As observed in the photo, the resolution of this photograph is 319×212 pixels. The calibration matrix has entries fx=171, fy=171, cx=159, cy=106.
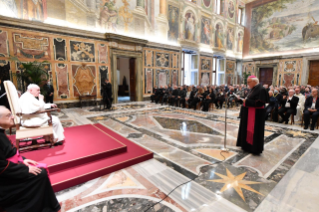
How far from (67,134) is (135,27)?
8.93 m

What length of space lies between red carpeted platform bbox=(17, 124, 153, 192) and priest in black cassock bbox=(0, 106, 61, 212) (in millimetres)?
713

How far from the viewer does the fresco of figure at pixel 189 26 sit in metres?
13.8

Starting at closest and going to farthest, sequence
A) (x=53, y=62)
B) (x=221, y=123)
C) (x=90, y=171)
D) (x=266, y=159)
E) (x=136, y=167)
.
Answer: (x=90, y=171) < (x=136, y=167) < (x=266, y=159) < (x=221, y=123) < (x=53, y=62)

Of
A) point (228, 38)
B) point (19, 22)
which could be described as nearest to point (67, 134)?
point (19, 22)

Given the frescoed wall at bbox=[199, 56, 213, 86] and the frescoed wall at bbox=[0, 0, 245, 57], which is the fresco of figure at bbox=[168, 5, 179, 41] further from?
the frescoed wall at bbox=[199, 56, 213, 86]

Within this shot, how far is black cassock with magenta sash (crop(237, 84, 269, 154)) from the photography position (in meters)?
3.47

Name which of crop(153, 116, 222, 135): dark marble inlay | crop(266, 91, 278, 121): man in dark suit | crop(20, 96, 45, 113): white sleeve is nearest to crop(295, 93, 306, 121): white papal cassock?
crop(266, 91, 278, 121): man in dark suit

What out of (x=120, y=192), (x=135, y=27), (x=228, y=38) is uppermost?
(x=228, y=38)

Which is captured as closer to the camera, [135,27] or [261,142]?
[261,142]

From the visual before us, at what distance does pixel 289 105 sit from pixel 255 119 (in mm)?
3702

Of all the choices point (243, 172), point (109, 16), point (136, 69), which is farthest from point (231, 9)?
point (243, 172)

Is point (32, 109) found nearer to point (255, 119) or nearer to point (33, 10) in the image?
point (255, 119)

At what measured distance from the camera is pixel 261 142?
11.7ft

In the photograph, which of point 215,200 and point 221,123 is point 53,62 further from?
point 215,200
